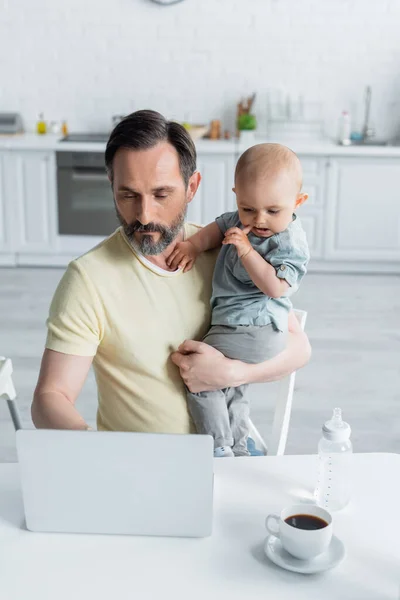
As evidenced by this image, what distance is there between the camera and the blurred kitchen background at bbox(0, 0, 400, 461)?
532 cm

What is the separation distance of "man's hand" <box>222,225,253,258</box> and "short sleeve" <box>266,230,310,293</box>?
0.26 ft

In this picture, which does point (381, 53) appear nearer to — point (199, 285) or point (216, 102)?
point (216, 102)

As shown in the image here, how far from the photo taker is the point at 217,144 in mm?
5391

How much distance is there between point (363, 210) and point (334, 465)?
4.06m

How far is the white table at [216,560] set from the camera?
4.07 feet

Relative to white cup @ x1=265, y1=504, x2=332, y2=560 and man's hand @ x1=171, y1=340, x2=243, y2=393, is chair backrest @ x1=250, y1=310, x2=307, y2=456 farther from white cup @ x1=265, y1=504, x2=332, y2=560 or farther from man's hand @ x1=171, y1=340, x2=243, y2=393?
white cup @ x1=265, y1=504, x2=332, y2=560

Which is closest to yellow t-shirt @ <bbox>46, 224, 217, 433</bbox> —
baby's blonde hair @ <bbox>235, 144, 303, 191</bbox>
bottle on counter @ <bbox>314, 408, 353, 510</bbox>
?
baby's blonde hair @ <bbox>235, 144, 303, 191</bbox>

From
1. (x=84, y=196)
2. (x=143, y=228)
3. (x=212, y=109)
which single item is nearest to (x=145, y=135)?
(x=143, y=228)

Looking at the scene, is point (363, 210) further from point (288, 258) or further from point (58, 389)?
point (58, 389)

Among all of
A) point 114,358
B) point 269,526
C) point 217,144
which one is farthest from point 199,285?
point 217,144

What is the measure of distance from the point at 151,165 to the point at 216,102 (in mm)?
4212

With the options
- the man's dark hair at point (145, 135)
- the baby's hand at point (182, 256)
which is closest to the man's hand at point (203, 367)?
the baby's hand at point (182, 256)

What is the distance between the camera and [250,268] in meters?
1.75

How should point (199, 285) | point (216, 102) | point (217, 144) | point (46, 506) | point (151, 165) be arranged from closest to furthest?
point (46, 506) → point (151, 165) → point (199, 285) → point (217, 144) → point (216, 102)
